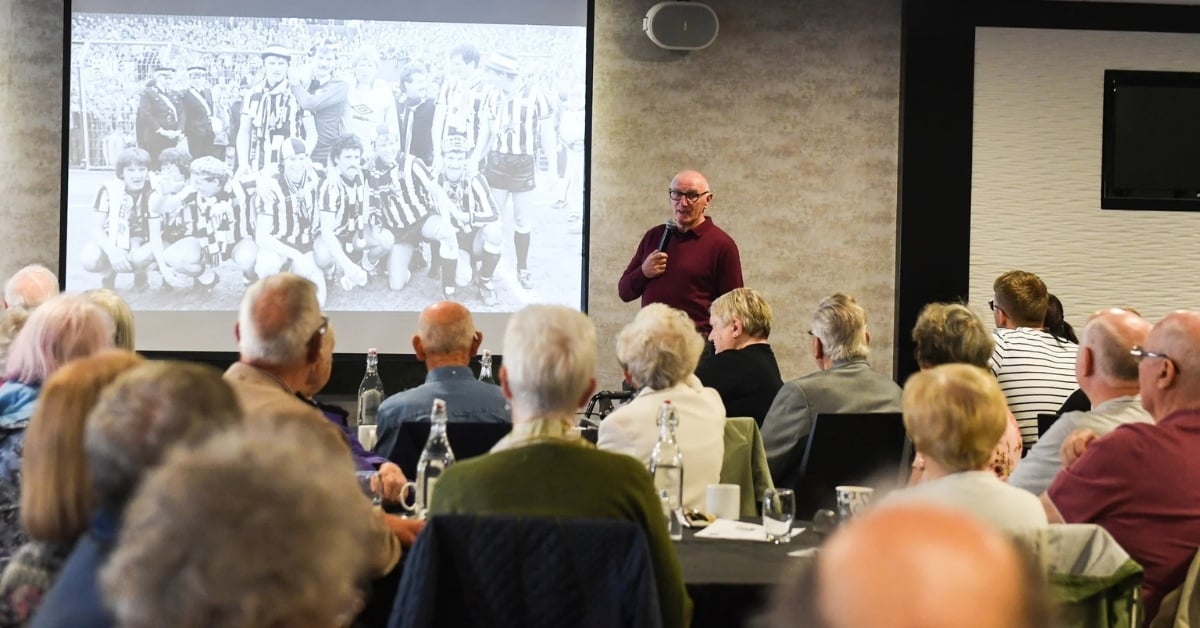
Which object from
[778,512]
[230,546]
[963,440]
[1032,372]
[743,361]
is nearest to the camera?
[230,546]

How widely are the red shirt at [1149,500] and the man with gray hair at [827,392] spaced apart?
1517 millimetres

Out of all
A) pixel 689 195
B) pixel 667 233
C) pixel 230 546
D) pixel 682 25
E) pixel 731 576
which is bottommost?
pixel 731 576

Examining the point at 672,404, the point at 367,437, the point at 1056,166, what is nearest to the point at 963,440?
the point at 672,404

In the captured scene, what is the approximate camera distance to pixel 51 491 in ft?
5.87

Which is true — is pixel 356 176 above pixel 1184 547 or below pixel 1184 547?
above

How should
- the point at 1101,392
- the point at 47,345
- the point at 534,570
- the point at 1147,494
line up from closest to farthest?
1. the point at 534,570
2. the point at 1147,494
3. the point at 47,345
4. the point at 1101,392

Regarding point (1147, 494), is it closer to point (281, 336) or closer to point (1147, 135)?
point (281, 336)

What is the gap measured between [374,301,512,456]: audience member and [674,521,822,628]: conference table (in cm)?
134

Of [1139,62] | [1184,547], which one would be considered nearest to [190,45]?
[1139,62]

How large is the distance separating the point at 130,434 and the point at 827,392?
311 centimetres

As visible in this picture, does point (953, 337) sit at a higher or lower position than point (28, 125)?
lower

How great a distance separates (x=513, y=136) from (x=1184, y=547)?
5.07m

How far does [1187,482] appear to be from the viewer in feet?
9.29

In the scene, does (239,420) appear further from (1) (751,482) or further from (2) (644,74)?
(2) (644,74)
